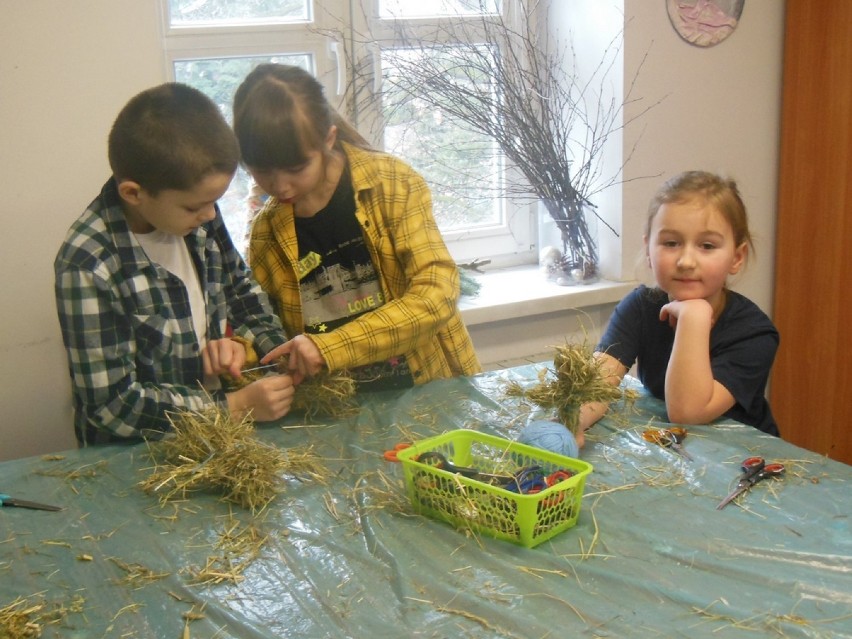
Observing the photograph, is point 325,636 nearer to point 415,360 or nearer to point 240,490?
point 240,490

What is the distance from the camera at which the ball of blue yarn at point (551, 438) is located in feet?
5.43

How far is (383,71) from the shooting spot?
316 centimetres

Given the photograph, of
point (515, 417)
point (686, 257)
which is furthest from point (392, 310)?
point (686, 257)

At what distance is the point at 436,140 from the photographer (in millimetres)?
3336

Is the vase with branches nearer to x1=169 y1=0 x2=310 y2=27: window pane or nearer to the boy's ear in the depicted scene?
x1=169 y1=0 x2=310 y2=27: window pane

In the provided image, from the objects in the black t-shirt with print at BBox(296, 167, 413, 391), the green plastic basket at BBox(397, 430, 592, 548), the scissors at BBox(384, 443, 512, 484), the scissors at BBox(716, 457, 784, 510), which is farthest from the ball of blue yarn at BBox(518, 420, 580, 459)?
the black t-shirt with print at BBox(296, 167, 413, 391)

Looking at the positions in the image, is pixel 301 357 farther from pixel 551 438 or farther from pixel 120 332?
pixel 551 438

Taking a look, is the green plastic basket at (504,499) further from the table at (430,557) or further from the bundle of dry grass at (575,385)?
the bundle of dry grass at (575,385)

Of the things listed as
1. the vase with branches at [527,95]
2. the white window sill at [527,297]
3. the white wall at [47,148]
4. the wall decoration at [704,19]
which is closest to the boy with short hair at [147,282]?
the white wall at [47,148]

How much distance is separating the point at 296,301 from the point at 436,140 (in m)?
1.26

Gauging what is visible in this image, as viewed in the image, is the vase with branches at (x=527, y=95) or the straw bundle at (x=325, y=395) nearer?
the straw bundle at (x=325, y=395)

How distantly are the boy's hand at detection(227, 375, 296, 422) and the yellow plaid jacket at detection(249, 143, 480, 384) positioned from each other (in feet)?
0.43

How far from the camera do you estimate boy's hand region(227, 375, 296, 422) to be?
1.98 m

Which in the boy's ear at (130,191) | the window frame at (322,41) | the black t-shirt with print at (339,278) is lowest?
the black t-shirt with print at (339,278)
